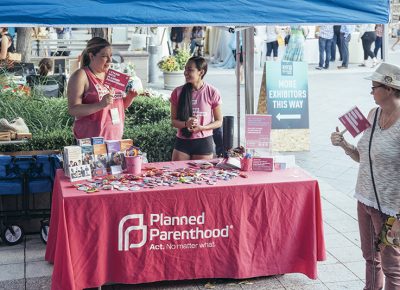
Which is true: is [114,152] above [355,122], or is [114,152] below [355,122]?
below

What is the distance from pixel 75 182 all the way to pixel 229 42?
59.1ft

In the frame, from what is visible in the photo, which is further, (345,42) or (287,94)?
(345,42)

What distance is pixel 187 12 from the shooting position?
5008 millimetres

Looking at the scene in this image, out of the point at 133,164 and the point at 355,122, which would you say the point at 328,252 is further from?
the point at 133,164

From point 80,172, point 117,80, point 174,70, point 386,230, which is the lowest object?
point 386,230

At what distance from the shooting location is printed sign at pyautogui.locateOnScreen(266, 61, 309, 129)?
10141 mm

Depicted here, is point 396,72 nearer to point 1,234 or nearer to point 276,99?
point 1,234

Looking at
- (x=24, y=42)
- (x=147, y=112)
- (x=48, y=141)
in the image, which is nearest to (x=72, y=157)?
(x=48, y=141)

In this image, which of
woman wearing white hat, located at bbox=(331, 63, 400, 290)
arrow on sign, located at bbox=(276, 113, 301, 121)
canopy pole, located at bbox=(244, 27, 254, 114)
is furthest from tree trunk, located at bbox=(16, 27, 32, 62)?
woman wearing white hat, located at bbox=(331, 63, 400, 290)

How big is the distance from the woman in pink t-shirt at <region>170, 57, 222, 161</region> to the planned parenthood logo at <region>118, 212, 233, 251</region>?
130 centimetres

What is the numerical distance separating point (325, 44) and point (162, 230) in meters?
17.6

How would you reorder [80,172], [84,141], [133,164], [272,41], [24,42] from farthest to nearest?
[272,41] < [24,42] < [133,164] < [84,141] < [80,172]

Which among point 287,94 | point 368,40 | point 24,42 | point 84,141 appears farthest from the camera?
point 368,40

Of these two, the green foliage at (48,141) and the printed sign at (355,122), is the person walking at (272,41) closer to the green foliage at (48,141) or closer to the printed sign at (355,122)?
the green foliage at (48,141)
